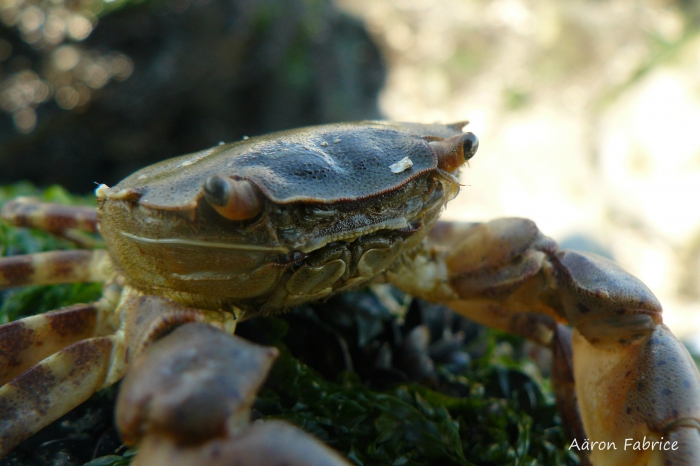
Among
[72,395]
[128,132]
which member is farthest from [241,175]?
[128,132]

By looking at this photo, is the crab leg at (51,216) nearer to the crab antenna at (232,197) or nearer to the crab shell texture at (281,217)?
the crab shell texture at (281,217)

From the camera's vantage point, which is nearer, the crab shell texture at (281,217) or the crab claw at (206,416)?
the crab claw at (206,416)

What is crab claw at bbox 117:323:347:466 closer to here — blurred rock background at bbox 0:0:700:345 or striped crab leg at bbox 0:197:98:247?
striped crab leg at bbox 0:197:98:247

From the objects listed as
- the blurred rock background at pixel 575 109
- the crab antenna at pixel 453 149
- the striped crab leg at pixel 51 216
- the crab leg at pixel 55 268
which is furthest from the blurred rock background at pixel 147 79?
the crab antenna at pixel 453 149

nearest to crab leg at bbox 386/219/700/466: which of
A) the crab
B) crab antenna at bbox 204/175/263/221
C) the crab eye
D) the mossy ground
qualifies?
the crab

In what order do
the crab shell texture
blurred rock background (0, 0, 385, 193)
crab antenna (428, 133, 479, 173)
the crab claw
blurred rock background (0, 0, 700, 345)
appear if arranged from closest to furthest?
the crab claw < the crab shell texture < crab antenna (428, 133, 479, 173) < blurred rock background (0, 0, 385, 193) < blurred rock background (0, 0, 700, 345)

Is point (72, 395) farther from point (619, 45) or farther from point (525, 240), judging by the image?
point (619, 45)

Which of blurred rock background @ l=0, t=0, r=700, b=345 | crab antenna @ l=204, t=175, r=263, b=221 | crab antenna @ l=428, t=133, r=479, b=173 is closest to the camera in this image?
crab antenna @ l=204, t=175, r=263, b=221
